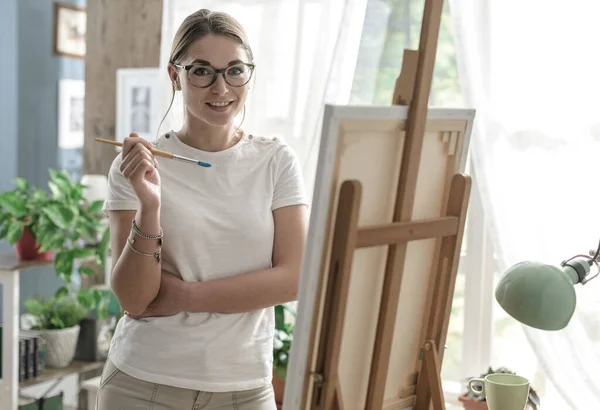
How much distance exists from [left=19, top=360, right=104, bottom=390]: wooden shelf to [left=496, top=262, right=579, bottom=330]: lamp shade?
239 centimetres

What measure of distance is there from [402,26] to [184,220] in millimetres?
1490

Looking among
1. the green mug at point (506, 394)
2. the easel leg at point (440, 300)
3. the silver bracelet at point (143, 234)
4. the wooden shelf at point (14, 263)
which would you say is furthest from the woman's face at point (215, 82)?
the wooden shelf at point (14, 263)

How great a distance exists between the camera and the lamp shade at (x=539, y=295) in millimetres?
1344

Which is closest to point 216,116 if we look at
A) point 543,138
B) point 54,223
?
point 543,138

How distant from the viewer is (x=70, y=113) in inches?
178

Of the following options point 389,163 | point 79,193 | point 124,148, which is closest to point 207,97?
point 124,148

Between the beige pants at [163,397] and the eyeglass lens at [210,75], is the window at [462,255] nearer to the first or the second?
the eyeglass lens at [210,75]

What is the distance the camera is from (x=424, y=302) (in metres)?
1.54

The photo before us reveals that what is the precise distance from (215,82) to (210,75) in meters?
0.03

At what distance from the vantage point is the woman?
153 cm

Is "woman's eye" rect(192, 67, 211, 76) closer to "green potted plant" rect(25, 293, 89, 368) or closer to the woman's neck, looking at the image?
the woman's neck

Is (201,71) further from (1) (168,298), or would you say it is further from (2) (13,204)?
(2) (13,204)

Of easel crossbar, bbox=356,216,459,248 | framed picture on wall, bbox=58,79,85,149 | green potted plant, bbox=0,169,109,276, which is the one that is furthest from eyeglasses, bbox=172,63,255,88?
framed picture on wall, bbox=58,79,85,149

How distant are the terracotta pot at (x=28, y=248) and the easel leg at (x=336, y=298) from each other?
2303 mm
